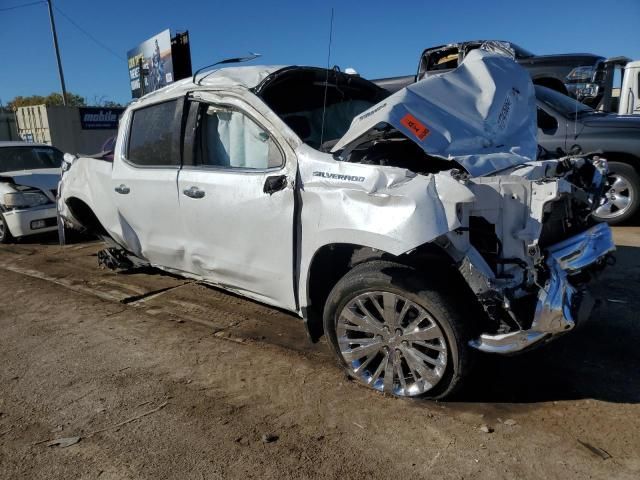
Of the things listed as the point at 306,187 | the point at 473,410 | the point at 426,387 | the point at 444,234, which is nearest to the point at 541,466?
the point at 473,410

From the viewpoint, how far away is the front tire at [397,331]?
2.62 meters

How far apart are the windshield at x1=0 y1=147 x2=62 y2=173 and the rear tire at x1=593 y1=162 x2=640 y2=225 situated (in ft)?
29.0

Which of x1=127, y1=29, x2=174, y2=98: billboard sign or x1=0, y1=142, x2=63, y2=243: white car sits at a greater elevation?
x1=127, y1=29, x2=174, y2=98: billboard sign

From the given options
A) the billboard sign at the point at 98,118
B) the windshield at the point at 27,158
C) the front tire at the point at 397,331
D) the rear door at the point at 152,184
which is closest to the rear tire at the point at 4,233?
the windshield at the point at 27,158

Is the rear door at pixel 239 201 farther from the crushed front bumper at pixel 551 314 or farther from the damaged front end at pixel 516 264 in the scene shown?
the crushed front bumper at pixel 551 314

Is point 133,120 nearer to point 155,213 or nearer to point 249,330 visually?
point 155,213

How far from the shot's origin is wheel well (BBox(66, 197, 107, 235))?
17.7ft

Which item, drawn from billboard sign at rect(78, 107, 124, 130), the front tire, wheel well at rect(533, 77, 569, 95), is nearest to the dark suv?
wheel well at rect(533, 77, 569, 95)

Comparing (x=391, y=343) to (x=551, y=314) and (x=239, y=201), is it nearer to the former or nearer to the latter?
(x=551, y=314)

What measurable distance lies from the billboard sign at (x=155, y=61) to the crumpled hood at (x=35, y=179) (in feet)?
37.7

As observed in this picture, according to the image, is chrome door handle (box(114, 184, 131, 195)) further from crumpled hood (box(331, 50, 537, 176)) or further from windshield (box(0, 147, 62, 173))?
windshield (box(0, 147, 62, 173))

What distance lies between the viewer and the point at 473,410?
2787 mm

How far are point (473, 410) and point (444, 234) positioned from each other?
3.48 feet

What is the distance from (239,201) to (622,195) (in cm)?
574
